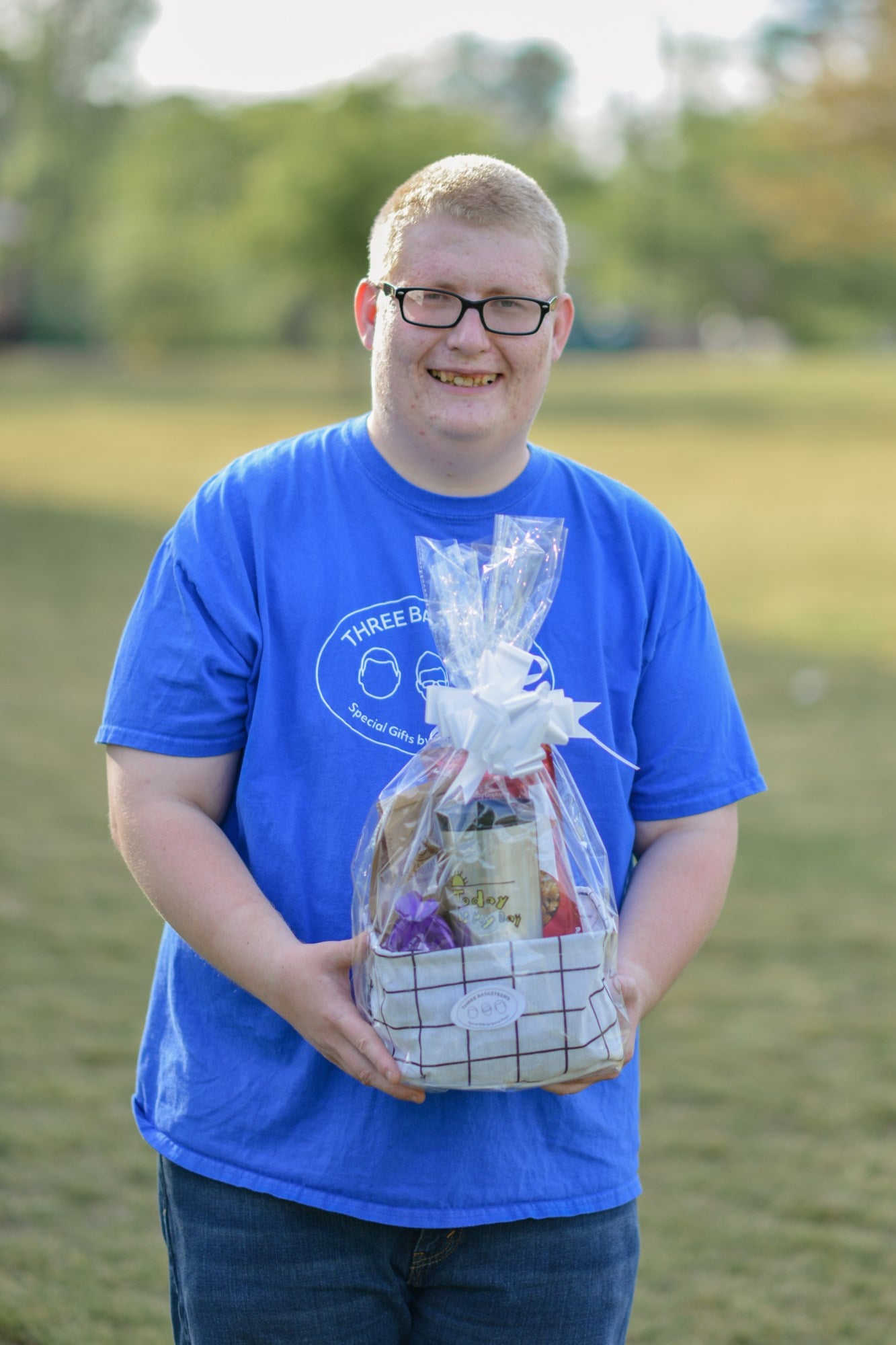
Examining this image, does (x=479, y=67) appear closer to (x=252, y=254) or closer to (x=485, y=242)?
(x=252, y=254)

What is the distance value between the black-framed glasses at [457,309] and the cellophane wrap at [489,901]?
0.39m

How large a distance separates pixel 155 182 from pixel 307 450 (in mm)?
59660

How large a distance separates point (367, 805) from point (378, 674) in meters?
0.18

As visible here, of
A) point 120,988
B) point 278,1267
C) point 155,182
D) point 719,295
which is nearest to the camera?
point 278,1267

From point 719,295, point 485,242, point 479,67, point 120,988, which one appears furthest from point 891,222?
point 479,67

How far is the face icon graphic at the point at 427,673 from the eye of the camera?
1.88 meters

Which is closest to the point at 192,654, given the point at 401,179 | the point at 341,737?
the point at 341,737

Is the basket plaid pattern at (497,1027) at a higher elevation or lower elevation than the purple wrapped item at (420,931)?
lower

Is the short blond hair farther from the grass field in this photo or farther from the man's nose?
the grass field

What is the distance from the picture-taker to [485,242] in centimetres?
186

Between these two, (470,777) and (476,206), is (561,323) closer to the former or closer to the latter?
(476,206)

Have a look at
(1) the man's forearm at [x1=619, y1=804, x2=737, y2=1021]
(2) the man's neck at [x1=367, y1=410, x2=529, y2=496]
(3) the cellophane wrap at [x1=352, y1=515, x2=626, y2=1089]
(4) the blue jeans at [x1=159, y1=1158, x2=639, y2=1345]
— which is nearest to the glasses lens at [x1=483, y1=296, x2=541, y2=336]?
(2) the man's neck at [x1=367, y1=410, x2=529, y2=496]

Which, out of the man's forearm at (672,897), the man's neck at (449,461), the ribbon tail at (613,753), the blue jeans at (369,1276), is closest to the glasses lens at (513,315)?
the man's neck at (449,461)

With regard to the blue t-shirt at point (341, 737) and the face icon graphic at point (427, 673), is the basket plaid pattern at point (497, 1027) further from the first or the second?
the face icon graphic at point (427, 673)
